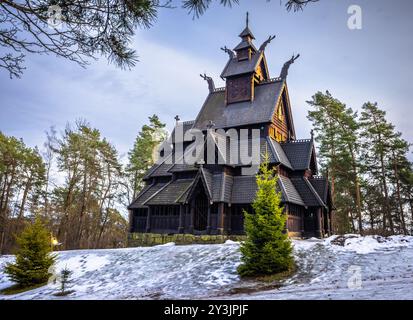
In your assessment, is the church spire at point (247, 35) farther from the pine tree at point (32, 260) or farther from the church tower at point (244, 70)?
the pine tree at point (32, 260)

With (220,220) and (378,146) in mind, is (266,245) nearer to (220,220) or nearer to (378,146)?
(220,220)

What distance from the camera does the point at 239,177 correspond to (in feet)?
71.5

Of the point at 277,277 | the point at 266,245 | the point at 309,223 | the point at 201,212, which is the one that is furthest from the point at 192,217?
the point at 277,277

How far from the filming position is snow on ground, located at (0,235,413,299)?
9.43 metres

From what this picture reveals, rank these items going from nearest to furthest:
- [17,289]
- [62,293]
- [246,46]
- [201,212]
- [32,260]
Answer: [62,293], [17,289], [32,260], [201,212], [246,46]

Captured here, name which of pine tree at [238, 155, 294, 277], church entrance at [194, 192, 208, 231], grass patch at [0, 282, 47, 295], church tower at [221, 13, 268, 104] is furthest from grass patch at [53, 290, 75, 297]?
church tower at [221, 13, 268, 104]

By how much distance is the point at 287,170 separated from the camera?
2289 cm

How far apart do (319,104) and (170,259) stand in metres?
28.9

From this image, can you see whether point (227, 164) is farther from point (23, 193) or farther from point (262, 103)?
point (23, 193)

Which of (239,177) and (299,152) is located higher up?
(299,152)

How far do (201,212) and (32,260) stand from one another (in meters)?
10.6

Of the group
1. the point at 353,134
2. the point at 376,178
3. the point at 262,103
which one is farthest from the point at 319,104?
the point at 262,103

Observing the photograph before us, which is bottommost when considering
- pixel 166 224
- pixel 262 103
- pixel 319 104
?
pixel 166 224

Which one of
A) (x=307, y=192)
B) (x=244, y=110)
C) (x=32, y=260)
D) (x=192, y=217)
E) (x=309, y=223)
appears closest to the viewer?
(x=32, y=260)
